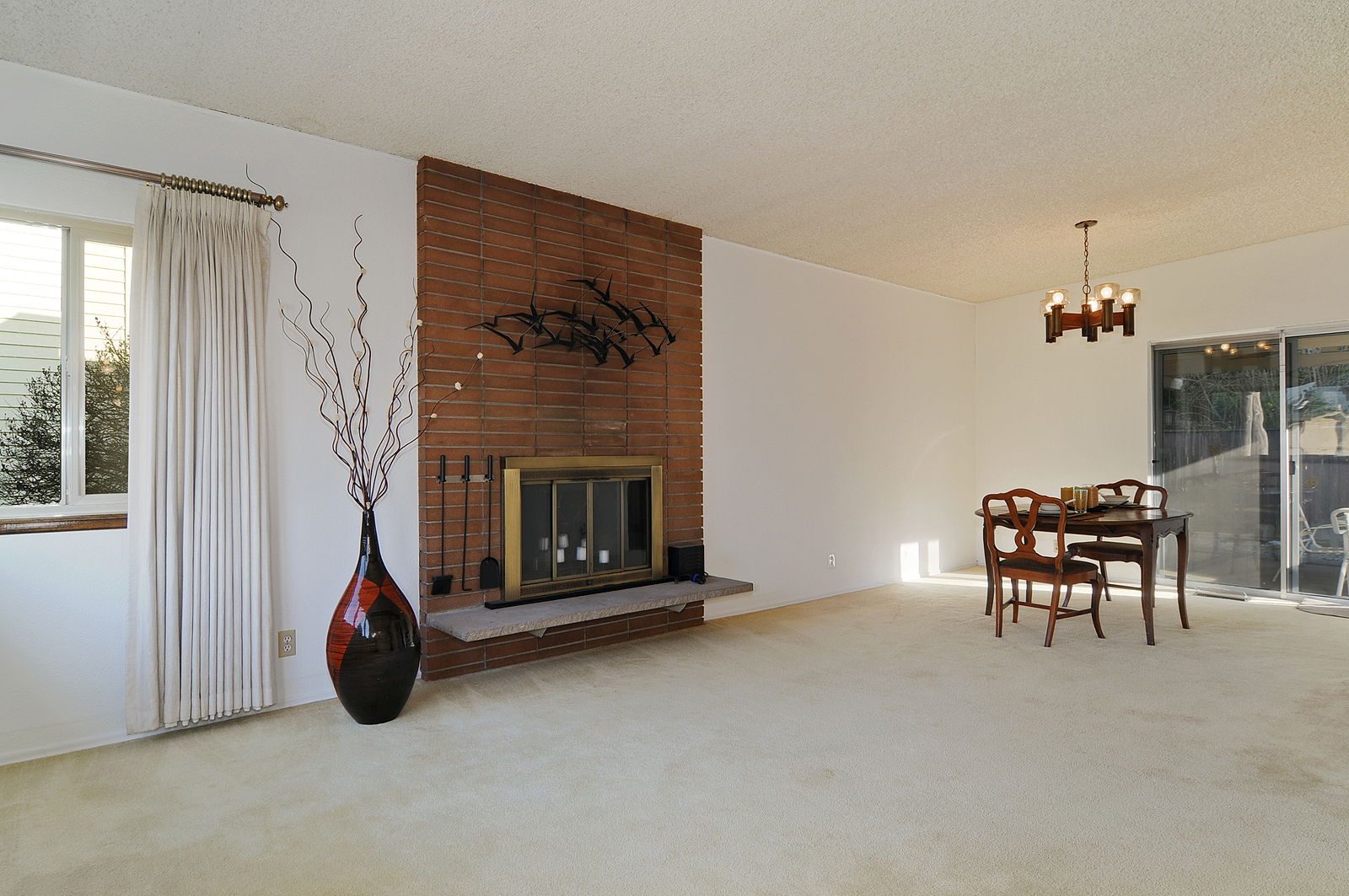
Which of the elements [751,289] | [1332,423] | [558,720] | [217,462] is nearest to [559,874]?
[558,720]

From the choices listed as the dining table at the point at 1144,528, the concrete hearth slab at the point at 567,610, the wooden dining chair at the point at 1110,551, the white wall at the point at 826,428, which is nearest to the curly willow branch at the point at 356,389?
the concrete hearth slab at the point at 567,610

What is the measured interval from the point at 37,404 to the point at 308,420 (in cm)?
99

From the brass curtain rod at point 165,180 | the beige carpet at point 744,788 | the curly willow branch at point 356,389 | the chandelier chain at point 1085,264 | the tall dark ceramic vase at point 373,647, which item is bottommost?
the beige carpet at point 744,788

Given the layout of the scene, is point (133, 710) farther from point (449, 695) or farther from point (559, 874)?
point (559, 874)

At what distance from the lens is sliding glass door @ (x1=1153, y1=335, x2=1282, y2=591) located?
5.52 meters

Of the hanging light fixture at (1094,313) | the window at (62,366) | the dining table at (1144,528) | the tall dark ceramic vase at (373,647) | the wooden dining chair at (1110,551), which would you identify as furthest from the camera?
the wooden dining chair at (1110,551)

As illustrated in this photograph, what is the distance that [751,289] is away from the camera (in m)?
5.36

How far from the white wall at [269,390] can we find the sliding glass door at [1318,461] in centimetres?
624

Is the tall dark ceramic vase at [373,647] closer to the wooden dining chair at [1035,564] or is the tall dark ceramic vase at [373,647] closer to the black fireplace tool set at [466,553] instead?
the black fireplace tool set at [466,553]

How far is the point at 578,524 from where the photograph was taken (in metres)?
4.20

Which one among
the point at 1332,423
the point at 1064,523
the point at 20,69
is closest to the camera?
the point at 20,69

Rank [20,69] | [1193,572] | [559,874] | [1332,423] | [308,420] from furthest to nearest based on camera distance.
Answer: [1193,572], [1332,423], [308,420], [20,69], [559,874]

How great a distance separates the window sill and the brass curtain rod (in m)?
1.41

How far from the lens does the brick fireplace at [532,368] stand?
3740 millimetres
